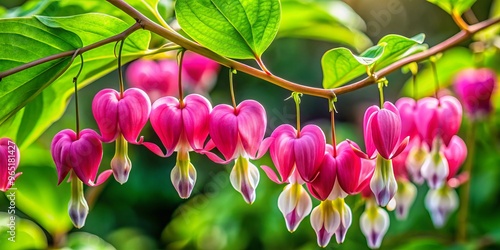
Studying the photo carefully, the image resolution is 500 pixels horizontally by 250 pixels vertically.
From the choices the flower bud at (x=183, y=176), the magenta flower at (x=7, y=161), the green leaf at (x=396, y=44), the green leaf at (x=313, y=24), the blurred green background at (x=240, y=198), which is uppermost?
the green leaf at (x=313, y=24)

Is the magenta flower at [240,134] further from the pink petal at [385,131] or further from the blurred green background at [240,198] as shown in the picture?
the blurred green background at [240,198]

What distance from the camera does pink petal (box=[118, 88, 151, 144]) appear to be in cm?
95

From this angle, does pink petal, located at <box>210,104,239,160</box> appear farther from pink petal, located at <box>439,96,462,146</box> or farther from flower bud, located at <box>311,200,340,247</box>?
pink petal, located at <box>439,96,462,146</box>

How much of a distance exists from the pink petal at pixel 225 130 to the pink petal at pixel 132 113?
10 cm

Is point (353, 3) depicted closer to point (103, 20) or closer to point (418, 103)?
point (418, 103)

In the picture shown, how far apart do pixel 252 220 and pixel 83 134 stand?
3.75 ft

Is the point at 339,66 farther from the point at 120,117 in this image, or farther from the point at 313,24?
the point at 313,24

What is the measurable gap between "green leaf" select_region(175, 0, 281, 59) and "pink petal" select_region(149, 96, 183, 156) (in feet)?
0.38

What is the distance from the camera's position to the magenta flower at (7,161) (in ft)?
3.22

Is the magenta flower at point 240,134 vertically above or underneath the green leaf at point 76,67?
underneath

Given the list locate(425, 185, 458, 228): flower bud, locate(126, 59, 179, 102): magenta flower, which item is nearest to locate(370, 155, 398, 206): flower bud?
locate(425, 185, 458, 228): flower bud

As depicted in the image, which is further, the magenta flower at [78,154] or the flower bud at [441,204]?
the flower bud at [441,204]

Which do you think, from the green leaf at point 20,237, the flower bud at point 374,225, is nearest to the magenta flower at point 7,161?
the green leaf at point 20,237

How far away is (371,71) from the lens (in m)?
0.98
